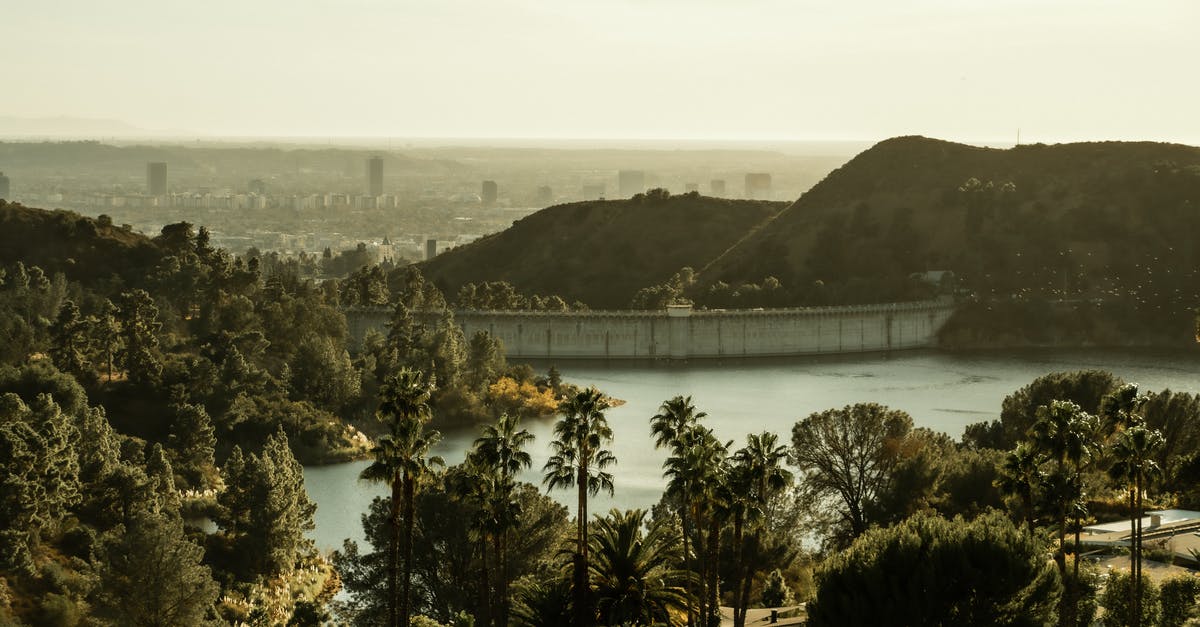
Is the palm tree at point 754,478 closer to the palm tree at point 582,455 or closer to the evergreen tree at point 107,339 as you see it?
the palm tree at point 582,455

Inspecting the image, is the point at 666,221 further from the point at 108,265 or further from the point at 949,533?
the point at 949,533

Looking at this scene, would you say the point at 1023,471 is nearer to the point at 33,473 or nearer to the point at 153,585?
the point at 153,585

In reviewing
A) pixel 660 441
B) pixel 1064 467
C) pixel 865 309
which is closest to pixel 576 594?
pixel 660 441

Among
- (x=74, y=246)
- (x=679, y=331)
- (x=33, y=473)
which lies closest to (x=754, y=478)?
(x=33, y=473)

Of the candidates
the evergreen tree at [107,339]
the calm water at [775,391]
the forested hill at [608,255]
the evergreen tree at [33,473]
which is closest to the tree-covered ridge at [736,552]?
the evergreen tree at [33,473]

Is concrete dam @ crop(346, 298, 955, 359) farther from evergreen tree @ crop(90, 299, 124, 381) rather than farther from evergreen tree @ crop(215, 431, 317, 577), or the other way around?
evergreen tree @ crop(215, 431, 317, 577)

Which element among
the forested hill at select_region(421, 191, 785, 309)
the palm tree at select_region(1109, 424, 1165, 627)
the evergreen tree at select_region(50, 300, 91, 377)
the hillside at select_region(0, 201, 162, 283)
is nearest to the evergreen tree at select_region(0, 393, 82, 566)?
the evergreen tree at select_region(50, 300, 91, 377)
